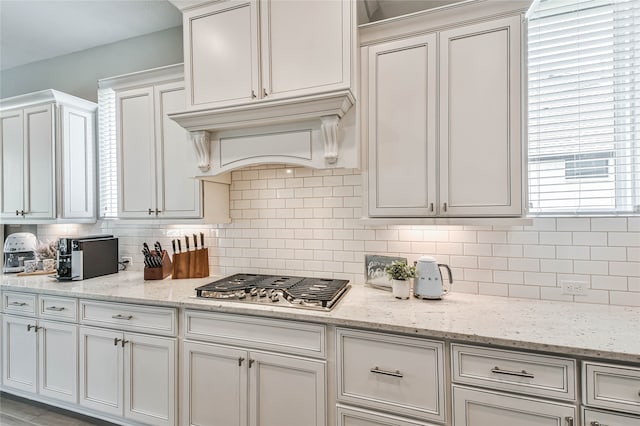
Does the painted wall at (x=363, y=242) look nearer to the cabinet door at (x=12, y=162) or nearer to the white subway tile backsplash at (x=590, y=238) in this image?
the white subway tile backsplash at (x=590, y=238)

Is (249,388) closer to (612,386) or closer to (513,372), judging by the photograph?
(513,372)

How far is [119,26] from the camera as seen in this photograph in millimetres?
2738

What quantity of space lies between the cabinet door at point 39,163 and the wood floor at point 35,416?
1497 millimetres

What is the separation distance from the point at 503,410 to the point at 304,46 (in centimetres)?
206

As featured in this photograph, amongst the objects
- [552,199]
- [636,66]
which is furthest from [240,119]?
[636,66]

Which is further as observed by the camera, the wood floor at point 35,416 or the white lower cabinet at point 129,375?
the wood floor at point 35,416

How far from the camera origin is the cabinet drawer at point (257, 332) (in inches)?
64.7

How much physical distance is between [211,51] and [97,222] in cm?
205

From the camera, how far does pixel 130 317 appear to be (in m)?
2.04

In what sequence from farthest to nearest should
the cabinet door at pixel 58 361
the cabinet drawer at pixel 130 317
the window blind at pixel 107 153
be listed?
the window blind at pixel 107 153 → the cabinet door at pixel 58 361 → the cabinet drawer at pixel 130 317

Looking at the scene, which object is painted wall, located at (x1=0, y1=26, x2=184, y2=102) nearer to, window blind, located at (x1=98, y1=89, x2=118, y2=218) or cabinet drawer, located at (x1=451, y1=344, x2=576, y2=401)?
window blind, located at (x1=98, y1=89, x2=118, y2=218)

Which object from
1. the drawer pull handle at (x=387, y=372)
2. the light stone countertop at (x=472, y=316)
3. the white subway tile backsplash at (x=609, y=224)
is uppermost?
the white subway tile backsplash at (x=609, y=224)

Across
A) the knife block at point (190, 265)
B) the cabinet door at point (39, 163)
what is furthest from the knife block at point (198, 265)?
the cabinet door at point (39, 163)

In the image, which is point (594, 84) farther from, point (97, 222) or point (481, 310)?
point (97, 222)
